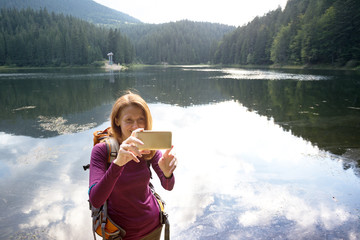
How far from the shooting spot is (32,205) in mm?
5125

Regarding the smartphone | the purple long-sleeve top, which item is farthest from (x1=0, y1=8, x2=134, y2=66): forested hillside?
the smartphone

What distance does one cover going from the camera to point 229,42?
13250 cm

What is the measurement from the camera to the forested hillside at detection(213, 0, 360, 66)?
2101 inches

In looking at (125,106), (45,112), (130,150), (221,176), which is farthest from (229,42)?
(130,150)

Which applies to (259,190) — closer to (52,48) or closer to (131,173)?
(131,173)

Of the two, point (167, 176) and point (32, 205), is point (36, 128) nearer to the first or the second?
point (32, 205)

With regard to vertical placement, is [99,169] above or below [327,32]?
below

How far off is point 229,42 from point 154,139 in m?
140

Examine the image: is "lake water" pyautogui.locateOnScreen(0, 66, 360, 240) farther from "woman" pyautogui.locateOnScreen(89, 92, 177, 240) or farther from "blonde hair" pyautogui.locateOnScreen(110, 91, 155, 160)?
"blonde hair" pyautogui.locateOnScreen(110, 91, 155, 160)

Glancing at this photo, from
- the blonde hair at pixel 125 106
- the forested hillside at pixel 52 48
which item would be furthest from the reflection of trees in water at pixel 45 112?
the forested hillside at pixel 52 48

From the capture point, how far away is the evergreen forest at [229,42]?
5594 cm

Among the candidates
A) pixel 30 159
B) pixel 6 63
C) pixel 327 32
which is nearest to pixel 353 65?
pixel 327 32

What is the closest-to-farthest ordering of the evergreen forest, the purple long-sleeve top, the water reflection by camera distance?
the purple long-sleeve top, the water reflection, the evergreen forest

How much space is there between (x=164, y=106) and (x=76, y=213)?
12.0 meters
